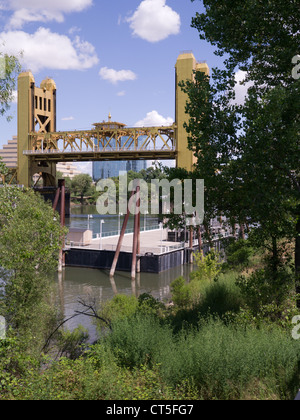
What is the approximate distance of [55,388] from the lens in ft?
28.2

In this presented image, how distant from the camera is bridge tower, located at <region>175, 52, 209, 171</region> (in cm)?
4456

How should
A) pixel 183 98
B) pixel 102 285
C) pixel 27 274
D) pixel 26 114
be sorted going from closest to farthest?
pixel 27 274 → pixel 102 285 → pixel 183 98 → pixel 26 114

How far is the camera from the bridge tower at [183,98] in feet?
146

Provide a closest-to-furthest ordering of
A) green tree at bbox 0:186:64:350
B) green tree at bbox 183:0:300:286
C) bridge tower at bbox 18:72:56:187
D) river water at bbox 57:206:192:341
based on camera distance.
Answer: green tree at bbox 183:0:300:286
green tree at bbox 0:186:64:350
river water at bbox 57:206:192:341
bridge tower at bbox 18:72:56:187

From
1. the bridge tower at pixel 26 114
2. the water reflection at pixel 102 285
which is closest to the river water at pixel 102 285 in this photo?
the water reflection at pixel 102 285

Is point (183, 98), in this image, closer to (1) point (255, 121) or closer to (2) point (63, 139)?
(2) point (63, 139)

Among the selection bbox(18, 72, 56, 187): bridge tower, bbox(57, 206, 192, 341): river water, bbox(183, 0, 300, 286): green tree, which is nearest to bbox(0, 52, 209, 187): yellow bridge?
bbox(18, 72, 56, 187): bridge tower

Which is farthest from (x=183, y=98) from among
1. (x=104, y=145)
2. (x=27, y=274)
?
(x=27, y=274)

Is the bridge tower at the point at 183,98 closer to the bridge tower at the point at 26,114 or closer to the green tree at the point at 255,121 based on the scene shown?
the bridge tower at the point at 26,114

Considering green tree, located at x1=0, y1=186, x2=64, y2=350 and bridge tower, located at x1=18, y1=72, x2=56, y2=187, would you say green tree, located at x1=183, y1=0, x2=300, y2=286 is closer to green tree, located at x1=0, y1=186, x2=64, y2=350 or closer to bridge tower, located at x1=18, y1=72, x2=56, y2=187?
green tree, located at x1=0, y1=186, x2=64, y2=350

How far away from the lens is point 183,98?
46469mm

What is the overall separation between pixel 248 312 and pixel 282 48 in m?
7.27

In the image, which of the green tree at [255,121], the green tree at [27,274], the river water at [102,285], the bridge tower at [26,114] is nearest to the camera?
the green tree at [255,121]
